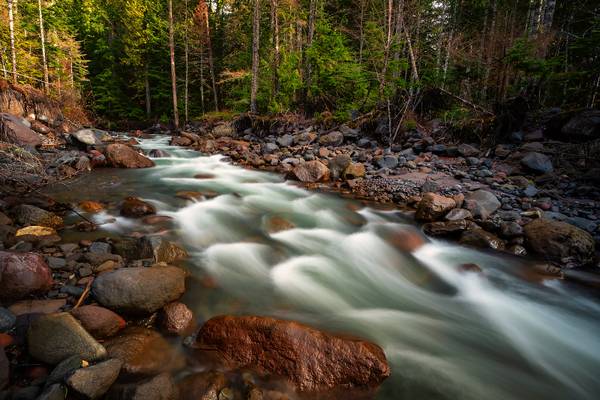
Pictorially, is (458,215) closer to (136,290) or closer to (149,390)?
(136,290)

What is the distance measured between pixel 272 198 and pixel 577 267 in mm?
5834

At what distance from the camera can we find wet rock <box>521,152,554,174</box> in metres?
7.40

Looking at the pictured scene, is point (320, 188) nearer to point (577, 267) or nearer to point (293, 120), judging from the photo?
point (577, 267)

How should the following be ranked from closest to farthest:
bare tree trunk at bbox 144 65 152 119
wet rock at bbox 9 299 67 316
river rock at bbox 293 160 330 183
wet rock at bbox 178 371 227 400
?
wet rock at bbox 178 371 227 400
wet rock at bbox 9 299 67 316
river rock at bbox 293 160 330 183
bare tree trunk at bbox 144 65 152 119

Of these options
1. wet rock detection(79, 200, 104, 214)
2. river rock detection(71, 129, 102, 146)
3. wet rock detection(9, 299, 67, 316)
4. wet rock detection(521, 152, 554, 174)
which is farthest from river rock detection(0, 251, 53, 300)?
river rock detection(71, 129, 102, 146)

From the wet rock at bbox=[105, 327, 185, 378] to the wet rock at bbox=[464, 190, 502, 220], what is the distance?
5496mm

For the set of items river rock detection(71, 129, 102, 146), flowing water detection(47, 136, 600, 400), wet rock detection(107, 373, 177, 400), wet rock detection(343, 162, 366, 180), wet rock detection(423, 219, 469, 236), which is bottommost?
flowing water detection(47, 136, 600, 400)

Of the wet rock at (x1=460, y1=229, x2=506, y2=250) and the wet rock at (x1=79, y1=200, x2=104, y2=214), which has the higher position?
the wet rock at (x1=79, y1=200, x2=104, y2=214)

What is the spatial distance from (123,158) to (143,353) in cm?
883

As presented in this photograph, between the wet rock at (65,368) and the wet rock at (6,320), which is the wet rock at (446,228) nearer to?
the wet rock at (65,368)

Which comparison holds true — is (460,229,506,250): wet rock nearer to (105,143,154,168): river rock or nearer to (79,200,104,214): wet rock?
(79,200,104,214): wet rock

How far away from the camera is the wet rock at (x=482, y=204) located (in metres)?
5.92

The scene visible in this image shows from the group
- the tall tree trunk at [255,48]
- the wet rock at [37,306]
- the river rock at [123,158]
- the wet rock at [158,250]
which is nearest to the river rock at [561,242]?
the wet rock at [158,250]

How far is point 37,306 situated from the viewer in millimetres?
3041
